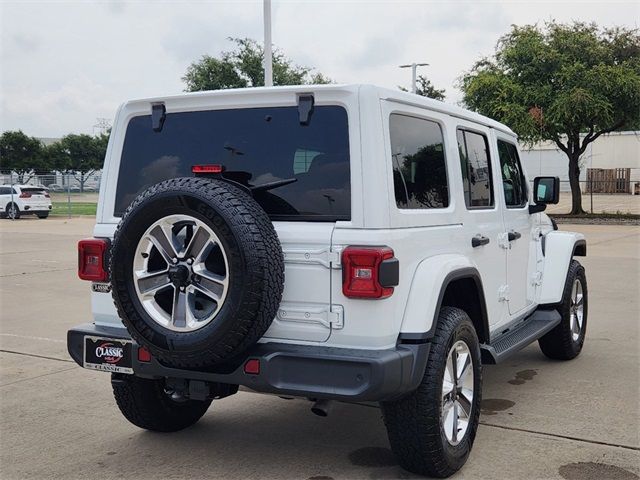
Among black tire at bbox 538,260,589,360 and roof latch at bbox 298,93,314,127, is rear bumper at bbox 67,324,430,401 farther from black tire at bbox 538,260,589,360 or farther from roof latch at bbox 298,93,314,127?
black tire at bbox 538,260,589,360

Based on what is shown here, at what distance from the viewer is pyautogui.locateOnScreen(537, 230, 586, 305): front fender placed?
5.97 metres

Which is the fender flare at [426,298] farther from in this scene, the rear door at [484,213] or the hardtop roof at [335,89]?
the hardtop roof at [335,89]

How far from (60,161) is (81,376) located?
71027 millimetres

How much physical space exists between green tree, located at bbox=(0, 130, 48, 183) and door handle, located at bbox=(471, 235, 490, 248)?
66558 mm

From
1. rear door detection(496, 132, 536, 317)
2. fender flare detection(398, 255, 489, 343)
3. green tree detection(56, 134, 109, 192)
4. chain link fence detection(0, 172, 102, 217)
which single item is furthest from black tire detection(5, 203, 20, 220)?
green tree detection(56, 134, 109, 192)

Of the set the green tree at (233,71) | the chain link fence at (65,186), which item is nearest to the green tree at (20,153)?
the chain link fence at (65,186)

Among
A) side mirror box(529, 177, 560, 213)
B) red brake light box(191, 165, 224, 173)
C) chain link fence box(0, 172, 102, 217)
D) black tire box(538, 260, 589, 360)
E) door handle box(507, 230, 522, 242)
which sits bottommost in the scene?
black tire box(538, 260, 589, 360)

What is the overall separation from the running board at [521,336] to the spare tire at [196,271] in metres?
1.52

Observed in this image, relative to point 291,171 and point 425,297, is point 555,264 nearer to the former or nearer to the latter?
point 425,297

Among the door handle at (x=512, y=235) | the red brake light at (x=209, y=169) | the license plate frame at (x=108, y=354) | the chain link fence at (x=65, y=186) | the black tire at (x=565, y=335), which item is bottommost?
the black tire at (x=565, y=335)

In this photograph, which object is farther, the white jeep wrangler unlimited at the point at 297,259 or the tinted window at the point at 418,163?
the tinted window at the point at 418,163

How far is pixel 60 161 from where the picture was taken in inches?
2864

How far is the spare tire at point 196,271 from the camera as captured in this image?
3.40 m

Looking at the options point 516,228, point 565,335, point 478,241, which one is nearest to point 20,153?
point 565,335
